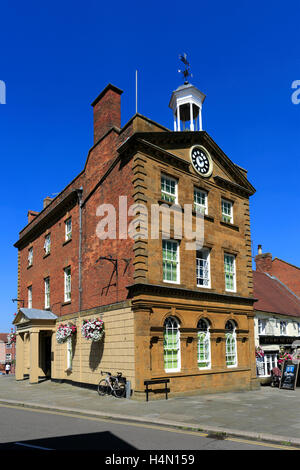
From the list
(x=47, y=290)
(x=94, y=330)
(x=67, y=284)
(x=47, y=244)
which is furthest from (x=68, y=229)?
(x=94, y=330)

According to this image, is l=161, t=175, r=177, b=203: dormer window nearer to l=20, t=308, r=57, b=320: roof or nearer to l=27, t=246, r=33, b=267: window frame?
l=20, t=308, r=57, b=320: roof

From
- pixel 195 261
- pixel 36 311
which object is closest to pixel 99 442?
pixel 195 261

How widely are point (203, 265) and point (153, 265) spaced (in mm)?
4012

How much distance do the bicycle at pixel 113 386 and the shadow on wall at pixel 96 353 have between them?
156 centimetres

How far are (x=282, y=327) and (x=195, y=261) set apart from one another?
13831mm

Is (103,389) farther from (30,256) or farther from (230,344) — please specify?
(30,256)

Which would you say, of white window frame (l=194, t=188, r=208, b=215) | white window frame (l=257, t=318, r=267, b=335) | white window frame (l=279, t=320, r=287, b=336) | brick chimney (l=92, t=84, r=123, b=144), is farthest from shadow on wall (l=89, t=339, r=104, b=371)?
white window frame (l=279, t=320, r=287, b=336)

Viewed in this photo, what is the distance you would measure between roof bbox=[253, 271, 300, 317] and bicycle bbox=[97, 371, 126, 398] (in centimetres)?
1269

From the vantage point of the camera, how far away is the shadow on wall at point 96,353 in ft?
63.0

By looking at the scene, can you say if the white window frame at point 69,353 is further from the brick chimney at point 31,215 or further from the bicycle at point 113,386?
the brick chimney at point 31,215

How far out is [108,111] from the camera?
71.8 feet

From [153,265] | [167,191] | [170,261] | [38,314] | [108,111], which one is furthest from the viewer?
[38,314]

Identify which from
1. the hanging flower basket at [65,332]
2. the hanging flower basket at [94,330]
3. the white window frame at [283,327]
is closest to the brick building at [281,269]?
the white window frame at [283,327]
